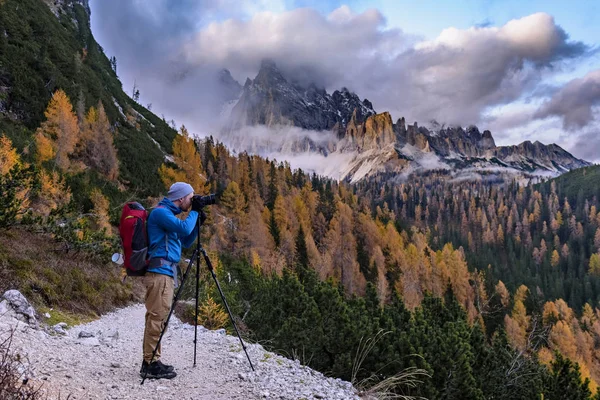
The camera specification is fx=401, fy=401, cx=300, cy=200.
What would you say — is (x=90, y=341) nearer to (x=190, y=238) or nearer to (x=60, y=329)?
(x=60, y=329)

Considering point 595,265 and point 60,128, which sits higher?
point 60,128

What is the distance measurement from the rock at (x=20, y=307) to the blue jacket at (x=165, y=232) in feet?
10.2

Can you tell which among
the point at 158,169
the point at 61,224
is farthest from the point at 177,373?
the point at 158,169

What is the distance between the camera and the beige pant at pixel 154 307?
458cm

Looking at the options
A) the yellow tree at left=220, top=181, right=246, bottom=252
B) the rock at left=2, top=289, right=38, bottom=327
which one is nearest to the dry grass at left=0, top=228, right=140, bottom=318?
the rock at left=2, top=289, right=38, bottom=327

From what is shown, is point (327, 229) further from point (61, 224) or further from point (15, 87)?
point (61, 224)

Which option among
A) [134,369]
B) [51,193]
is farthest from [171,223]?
[51,193]

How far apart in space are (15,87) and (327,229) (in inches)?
2042

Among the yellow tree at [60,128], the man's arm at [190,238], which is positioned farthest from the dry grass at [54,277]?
the yellow tree at [60,128]

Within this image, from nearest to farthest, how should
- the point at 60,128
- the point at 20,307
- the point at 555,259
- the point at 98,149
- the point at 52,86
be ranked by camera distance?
the point at 20,307 < the point at 60,128 < the point at 98,149 < the point at 52,86 < the point at 555,259

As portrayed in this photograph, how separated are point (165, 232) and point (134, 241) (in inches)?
14.4

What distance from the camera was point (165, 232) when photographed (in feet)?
15.4

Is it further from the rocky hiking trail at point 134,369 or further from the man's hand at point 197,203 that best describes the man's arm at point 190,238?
the rocky hiking trail at point 134,369

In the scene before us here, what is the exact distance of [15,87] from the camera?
34219 millimetres
